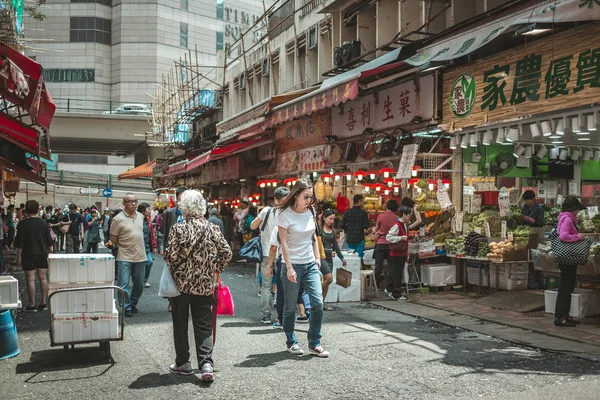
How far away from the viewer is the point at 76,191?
51.0m

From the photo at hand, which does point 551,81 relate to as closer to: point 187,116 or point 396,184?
point 396,184

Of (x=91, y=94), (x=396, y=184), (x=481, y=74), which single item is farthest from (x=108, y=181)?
(x=481, y=74)

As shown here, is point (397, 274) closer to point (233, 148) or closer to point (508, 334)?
point (508, 334)

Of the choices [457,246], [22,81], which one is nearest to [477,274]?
[457,246]

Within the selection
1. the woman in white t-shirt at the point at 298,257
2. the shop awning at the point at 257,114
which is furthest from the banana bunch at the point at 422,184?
the woman in white t-shirt at the point at 298,257

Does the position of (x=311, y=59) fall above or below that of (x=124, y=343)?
above

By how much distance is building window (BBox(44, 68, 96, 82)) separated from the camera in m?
62.8

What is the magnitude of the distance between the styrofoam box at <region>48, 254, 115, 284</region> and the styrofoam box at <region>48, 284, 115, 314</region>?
3.6 inches

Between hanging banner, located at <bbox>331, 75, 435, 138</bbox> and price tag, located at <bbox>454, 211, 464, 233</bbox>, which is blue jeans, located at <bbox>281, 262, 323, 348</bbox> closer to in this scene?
price tag, located at <bbox>454, 211, 464, 233</bbox>

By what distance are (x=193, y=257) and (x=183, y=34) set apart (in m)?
61.7

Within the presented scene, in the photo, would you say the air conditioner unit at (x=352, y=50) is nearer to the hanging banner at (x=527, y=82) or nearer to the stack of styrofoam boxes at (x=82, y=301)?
the hanging banner at (x=527, y=82)

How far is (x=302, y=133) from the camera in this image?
19.0m

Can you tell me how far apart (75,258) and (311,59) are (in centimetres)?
1579

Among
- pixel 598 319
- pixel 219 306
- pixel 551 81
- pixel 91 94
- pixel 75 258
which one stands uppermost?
pixel 91 94
